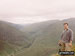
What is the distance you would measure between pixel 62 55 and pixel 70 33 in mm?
1914

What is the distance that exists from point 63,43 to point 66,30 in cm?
115

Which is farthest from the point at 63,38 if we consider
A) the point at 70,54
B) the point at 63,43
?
the point at 70,54

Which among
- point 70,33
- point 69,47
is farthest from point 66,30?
point 69,47

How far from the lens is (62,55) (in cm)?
1462

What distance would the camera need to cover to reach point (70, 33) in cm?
1427

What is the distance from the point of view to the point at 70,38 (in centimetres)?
1414

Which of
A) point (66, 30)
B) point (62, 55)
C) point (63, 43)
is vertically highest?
point (66, 30)

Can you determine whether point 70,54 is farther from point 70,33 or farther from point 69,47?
point 70,33

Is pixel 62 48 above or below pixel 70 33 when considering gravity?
below

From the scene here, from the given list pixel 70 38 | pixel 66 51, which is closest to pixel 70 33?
pixel 70 38

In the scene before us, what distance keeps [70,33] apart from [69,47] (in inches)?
43.8

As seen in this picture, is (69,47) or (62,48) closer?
(69,47)

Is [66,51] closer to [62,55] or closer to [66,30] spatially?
[62,55]

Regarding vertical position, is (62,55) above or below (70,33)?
below
